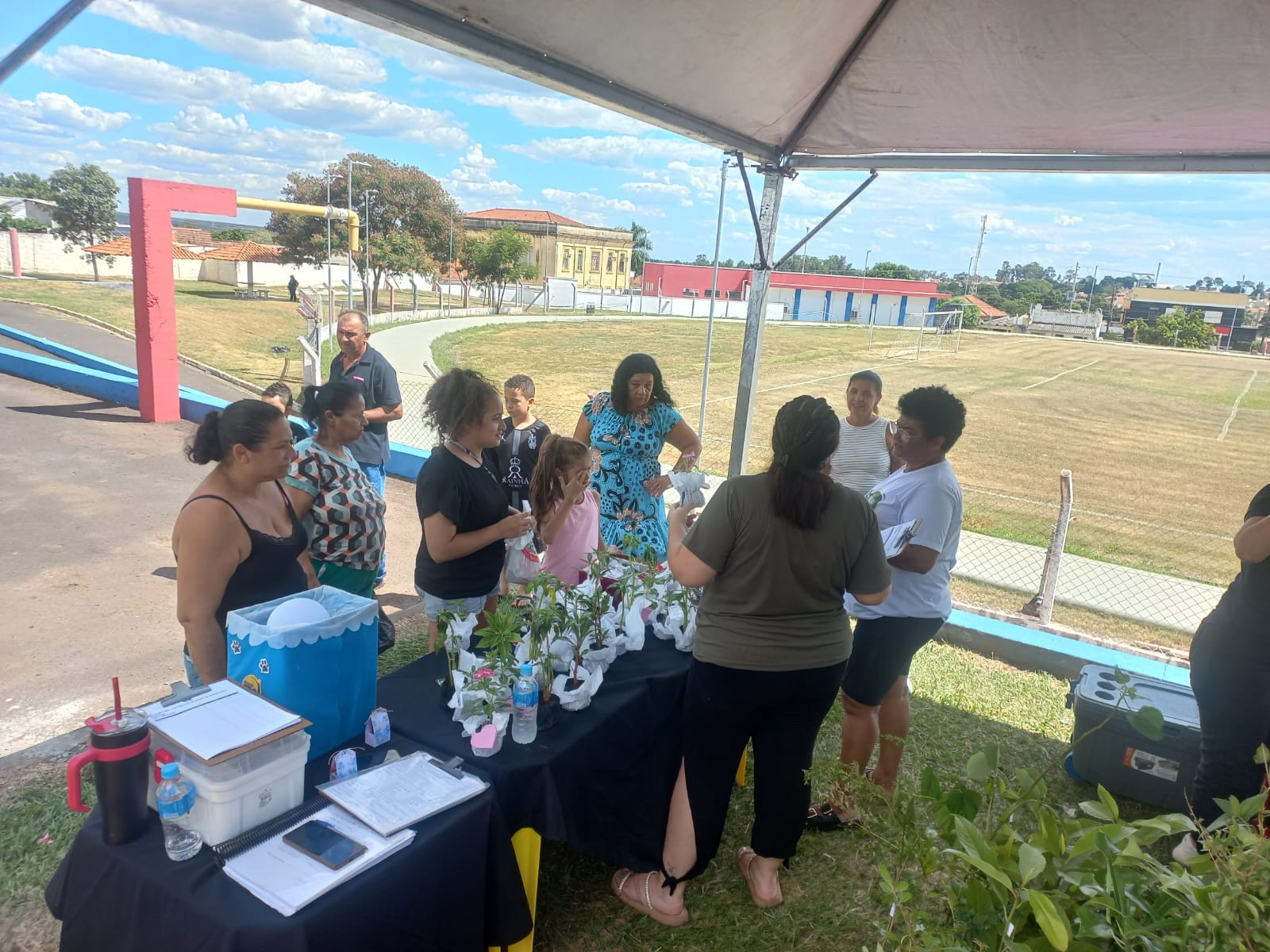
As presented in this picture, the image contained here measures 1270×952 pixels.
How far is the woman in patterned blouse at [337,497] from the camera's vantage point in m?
2.87

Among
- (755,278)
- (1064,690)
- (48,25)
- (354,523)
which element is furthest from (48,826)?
(1064,690)

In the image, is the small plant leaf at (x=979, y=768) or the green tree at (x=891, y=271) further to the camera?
the green tree at (x=891, y=271)

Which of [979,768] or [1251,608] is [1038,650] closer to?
[1251,608]

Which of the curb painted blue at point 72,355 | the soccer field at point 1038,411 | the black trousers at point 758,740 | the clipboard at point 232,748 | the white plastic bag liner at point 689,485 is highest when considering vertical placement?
the white plastic bag liner at point 689,485

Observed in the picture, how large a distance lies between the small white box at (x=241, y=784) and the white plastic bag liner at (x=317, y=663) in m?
0.16

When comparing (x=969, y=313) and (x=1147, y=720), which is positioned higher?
(x=969, y=313)

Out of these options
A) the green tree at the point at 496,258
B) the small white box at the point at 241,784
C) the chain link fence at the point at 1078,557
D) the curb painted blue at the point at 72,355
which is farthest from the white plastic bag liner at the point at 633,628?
the green tree at the point at 496,258

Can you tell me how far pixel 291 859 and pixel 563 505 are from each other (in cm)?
173

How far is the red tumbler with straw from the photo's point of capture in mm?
1419

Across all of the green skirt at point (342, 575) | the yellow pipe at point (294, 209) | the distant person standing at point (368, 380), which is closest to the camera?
the green skirt at point (342, 575)

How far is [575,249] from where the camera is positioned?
203 feet

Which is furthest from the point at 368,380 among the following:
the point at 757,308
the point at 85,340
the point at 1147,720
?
Result: the point at 85,340

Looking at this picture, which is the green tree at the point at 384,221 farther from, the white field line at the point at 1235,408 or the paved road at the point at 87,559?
the white field line at the point at 1235,408

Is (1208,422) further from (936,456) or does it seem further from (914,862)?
(914,862)
